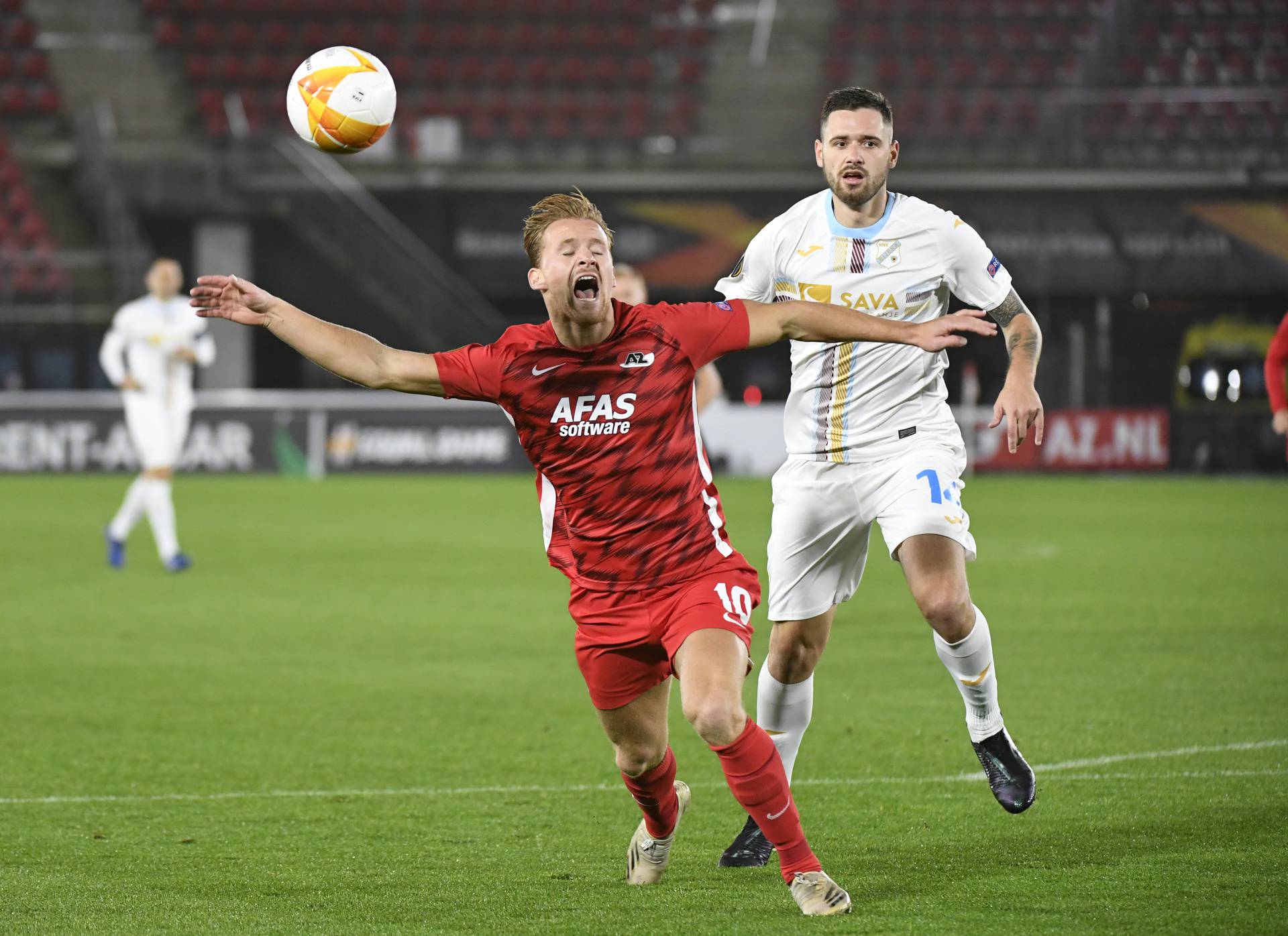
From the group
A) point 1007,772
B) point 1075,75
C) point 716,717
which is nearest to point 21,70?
point 1075,75

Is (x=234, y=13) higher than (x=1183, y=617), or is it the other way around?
Answer: (x=234, y=13)

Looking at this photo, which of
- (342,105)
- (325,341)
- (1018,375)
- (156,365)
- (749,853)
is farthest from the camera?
(156,365)

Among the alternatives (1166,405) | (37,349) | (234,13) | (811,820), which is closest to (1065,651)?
(811,820)

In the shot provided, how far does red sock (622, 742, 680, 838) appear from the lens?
4.75 metres

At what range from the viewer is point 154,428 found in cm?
1394

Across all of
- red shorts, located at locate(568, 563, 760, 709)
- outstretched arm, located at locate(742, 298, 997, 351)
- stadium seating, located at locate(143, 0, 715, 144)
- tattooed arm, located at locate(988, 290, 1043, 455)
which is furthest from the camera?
stadium seating, located at locate(143, 0, 715, 144)

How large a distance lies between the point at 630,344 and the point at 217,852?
2002 mm

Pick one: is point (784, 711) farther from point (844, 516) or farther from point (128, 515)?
point (128, 515)

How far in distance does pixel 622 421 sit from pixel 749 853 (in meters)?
1.36

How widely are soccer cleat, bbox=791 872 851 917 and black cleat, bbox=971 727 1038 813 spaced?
3.55ft

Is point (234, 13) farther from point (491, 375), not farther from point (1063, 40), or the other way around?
point (491, 375)

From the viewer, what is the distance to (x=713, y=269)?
25.7 m

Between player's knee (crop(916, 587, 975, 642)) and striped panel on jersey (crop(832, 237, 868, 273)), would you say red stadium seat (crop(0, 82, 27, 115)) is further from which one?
player's knee (crop(916, 587, 975, 642))

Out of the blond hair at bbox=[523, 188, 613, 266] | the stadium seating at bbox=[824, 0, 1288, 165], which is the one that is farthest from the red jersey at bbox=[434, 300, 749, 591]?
the stadium seating at bbox=[824, 0, 1288, 165]
